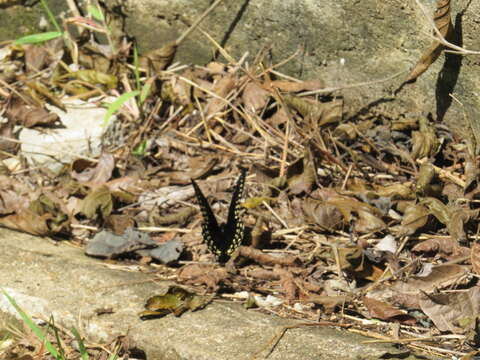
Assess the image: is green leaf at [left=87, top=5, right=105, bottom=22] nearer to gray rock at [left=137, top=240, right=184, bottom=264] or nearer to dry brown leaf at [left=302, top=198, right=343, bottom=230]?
gray rock at [left=137, top=240, right=184, bottom=264]

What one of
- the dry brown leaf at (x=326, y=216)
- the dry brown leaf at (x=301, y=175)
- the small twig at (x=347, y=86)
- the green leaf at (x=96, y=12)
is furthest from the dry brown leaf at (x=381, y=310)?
the green leaf at (x=96, y=12)

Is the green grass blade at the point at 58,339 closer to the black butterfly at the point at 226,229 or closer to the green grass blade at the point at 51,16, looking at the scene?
the black butterfly at the point at 226,229

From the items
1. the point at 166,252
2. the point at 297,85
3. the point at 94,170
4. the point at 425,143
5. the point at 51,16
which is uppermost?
the point at 51,16

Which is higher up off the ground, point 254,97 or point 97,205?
point 254,97

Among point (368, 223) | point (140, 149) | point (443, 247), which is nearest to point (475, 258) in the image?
point (443, 247)

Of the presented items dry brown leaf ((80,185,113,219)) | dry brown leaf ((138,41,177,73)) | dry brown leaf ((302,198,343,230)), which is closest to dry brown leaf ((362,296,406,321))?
dry brown leaf ((302,198,343,230))

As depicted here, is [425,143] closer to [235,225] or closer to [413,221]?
[413,221]

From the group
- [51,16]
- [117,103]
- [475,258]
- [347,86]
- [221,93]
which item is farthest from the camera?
[51,16]

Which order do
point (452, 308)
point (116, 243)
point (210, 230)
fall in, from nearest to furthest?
point (452, 308) < point (210, 230) < point (116, 243)
